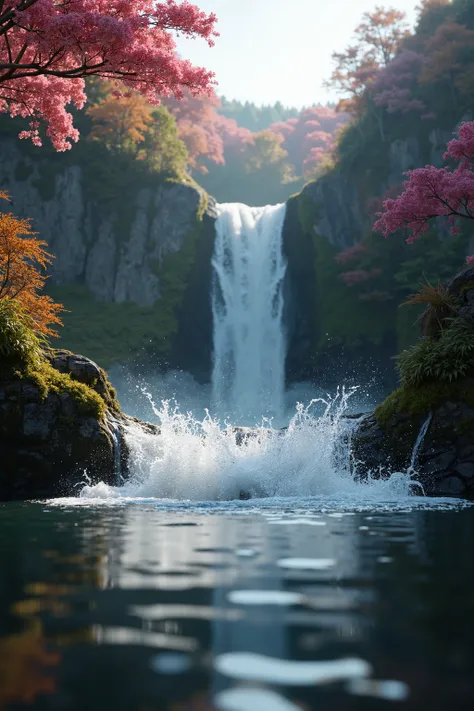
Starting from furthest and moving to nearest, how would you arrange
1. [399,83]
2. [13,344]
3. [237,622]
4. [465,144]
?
[399,83], [465,144], [13,344], [237,622]

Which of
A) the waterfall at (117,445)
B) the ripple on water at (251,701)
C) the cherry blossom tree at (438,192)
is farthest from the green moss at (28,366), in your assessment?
the ripple on water at (251,701)

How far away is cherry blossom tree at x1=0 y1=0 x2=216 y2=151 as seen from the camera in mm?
9477

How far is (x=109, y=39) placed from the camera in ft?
31.8

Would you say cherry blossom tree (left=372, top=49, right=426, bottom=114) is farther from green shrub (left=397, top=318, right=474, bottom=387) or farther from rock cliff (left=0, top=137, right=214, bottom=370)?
green shrub (left=397, top=318, right=474, bottom=387)

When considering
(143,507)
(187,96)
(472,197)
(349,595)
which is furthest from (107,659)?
(187,96)

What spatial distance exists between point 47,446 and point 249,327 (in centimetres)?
2157

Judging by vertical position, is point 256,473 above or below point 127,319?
below

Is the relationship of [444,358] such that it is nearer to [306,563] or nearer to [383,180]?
[306,563]

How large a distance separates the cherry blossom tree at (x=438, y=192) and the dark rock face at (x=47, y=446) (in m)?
7.40

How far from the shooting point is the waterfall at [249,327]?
31.3 m

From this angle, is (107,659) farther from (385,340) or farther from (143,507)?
(385,340)

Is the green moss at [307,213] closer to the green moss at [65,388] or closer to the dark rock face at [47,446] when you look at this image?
the green moss at [65,388]

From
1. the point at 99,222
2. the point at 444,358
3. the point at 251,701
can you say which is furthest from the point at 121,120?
the point at 251,701

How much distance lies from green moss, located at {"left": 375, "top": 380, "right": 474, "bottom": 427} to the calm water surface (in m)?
6.39
